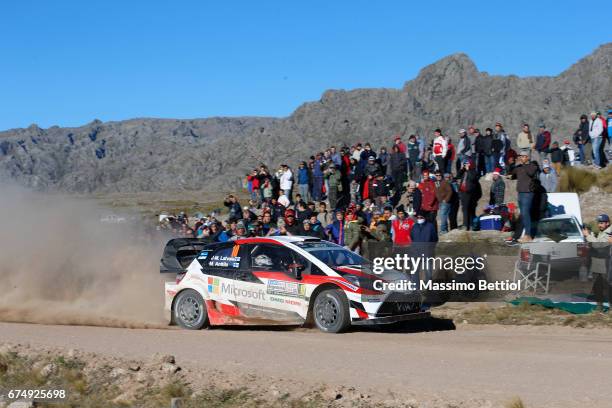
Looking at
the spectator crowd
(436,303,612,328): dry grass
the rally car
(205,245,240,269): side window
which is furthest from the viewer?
the spectator crowd

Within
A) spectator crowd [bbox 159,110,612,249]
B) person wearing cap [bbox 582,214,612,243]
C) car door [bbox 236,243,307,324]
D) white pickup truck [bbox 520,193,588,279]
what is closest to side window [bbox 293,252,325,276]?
car door [bbox 236,243,307,324]

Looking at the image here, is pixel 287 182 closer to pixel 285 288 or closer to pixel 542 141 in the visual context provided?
pixel 542 141

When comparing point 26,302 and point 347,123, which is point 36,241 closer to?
point 26,302

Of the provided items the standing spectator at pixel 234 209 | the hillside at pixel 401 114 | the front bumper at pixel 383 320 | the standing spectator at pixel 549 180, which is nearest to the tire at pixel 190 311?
the front bumper at pixel 383 320

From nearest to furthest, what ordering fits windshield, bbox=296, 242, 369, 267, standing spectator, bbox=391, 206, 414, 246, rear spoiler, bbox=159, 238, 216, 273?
windshield, bbox=296, 242, 369, 267
rear spoiler, bbox=159, 238, 216, 273
standing spectator, bbox=391, 206, 414, 246

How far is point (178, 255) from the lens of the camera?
1647cm

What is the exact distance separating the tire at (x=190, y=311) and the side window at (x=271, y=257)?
122cm

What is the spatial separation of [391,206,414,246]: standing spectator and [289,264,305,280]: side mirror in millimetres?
3873

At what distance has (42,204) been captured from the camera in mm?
23078

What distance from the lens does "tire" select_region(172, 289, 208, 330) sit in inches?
572

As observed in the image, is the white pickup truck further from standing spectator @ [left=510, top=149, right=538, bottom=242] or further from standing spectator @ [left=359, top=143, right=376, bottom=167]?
standing spectator @ [left=359, top=143, right=376, bottom=167]

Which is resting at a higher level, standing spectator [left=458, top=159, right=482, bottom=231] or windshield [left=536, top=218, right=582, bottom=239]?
standing spectator [left=458, top=159, right=482, bottom=231]

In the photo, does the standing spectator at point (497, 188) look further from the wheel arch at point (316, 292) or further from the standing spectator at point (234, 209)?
the wheel arch at point (316, 292)

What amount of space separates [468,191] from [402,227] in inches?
172
